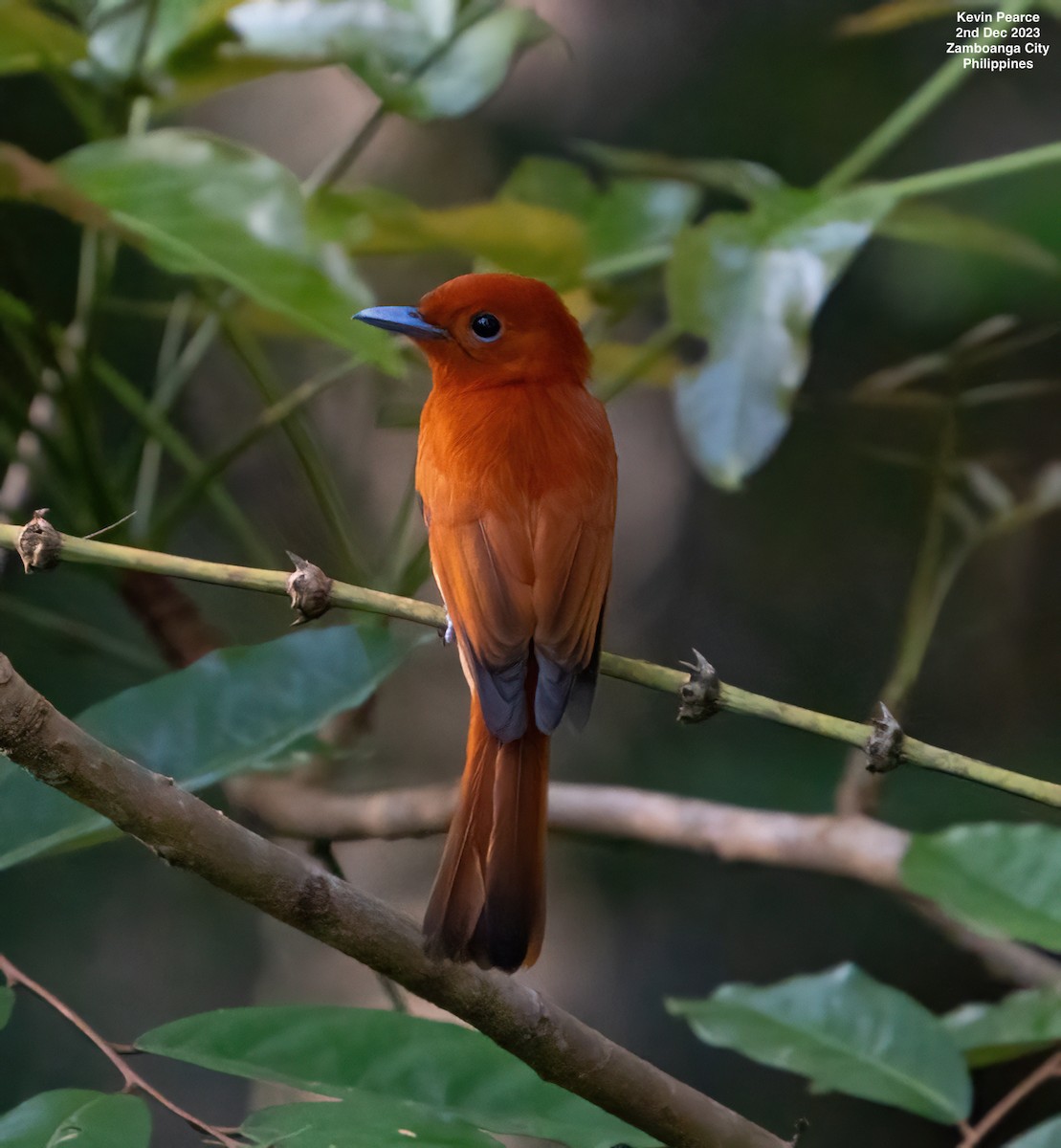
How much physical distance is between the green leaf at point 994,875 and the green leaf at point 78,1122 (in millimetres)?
722

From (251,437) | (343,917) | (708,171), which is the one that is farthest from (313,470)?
(343,917)

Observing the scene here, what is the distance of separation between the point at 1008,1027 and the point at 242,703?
0.88 m

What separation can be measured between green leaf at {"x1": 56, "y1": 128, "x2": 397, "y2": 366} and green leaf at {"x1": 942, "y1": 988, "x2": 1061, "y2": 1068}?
94 cm

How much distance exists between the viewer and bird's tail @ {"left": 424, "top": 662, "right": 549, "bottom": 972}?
1.00 meters

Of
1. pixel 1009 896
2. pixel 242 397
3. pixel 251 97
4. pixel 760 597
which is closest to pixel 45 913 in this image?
pixel 242 397

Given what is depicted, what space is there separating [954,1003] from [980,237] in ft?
4.84

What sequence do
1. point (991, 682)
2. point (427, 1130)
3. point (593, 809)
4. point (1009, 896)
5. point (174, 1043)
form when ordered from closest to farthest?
point (427, 1130) < point (174, 1043) < point (1009, 896) < point (593, 809) < point (991, 682)

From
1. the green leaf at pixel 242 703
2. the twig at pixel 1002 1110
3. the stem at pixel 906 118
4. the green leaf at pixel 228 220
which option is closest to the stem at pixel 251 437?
the green leaf at pixel 228 220

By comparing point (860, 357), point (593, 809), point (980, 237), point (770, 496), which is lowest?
point (593, 809)

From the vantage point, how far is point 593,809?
194cm

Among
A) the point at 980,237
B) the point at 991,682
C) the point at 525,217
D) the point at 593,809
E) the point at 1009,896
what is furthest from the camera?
the point at 991,682

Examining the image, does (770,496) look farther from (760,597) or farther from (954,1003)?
(954,1003)

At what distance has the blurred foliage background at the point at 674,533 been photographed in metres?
2.39

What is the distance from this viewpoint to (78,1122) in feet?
2.71
